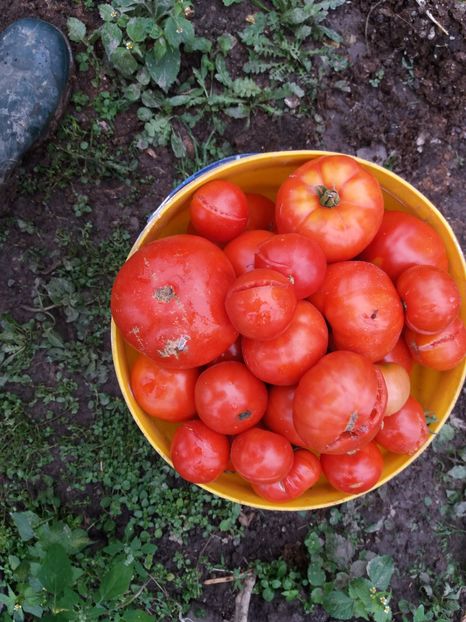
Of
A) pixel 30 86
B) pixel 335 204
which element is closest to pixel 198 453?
A: pixel 335 204

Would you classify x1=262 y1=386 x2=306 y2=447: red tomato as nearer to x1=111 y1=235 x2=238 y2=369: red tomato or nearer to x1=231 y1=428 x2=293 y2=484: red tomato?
x1=231 y1=428 x2=293 y2=484: red tomato

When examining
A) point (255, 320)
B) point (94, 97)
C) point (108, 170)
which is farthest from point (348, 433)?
point (94, 97)

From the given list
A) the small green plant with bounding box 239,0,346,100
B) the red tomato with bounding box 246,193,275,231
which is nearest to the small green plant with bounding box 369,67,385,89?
the small green plant with bounding box 239,0,346,100

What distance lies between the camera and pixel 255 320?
1548 mm

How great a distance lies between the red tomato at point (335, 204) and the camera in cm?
177

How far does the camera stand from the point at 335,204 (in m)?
1.77

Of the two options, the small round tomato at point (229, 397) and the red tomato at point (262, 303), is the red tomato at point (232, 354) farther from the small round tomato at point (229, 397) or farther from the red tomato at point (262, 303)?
the red tomato at point (262, 303)

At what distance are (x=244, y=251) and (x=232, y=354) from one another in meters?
0.35

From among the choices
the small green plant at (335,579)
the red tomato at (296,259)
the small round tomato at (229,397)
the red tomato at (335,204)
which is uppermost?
the red tomato at (335,204)

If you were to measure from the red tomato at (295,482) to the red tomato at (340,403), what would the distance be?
0.21m

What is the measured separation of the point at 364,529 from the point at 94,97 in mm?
2254

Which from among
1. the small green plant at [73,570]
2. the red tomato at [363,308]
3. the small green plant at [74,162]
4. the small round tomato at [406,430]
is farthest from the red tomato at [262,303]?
the small green plant at [74,162]

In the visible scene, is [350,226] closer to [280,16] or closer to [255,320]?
[255,320]

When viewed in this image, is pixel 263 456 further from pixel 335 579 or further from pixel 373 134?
pixel 373 134
